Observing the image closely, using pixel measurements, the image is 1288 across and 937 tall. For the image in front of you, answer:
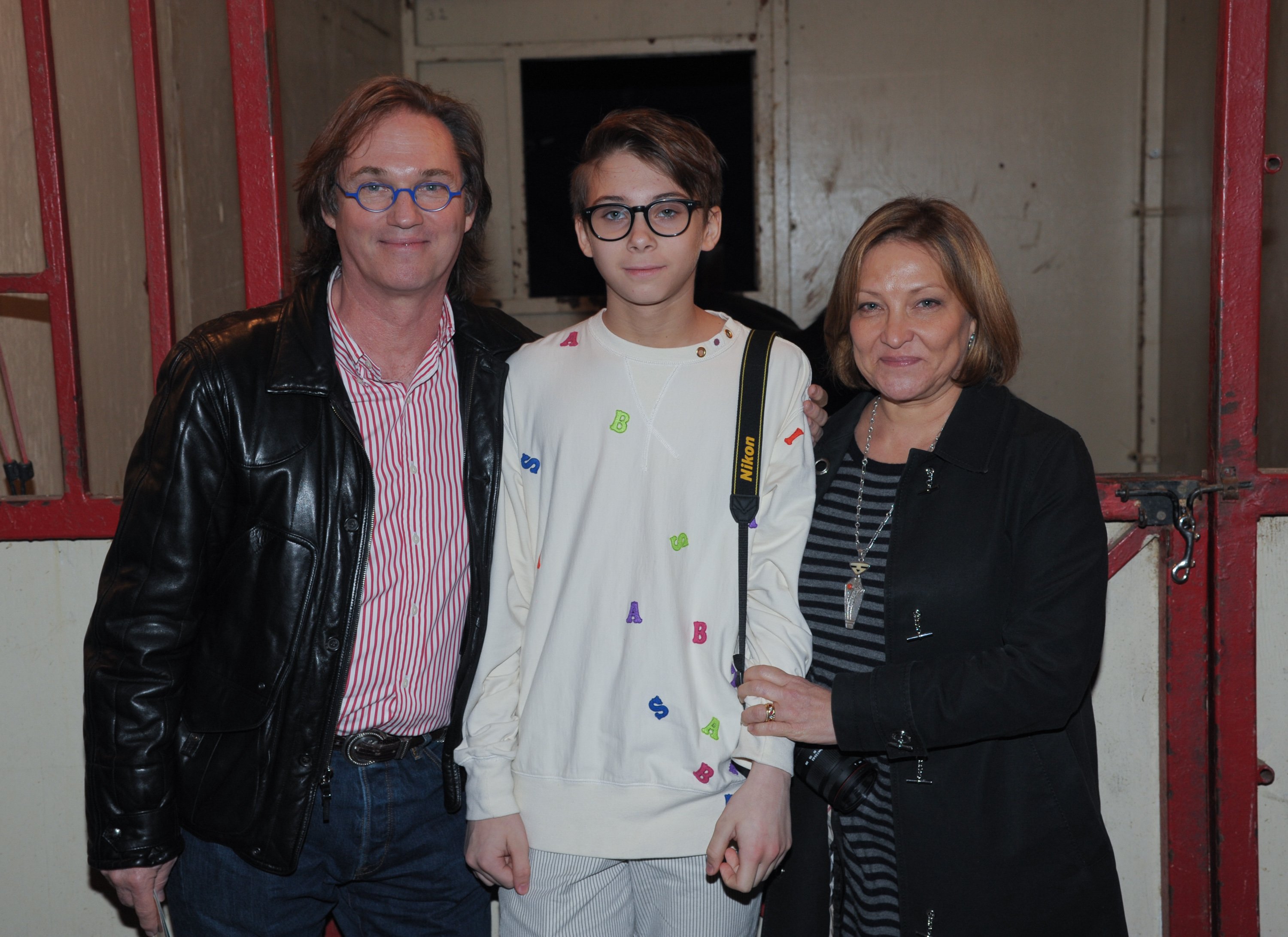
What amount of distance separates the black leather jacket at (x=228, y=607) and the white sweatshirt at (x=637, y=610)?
0.29 m

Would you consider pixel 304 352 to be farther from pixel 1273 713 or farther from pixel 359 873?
pixel 1273 713

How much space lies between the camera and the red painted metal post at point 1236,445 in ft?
7.02

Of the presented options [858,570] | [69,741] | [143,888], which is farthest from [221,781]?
[858,570]

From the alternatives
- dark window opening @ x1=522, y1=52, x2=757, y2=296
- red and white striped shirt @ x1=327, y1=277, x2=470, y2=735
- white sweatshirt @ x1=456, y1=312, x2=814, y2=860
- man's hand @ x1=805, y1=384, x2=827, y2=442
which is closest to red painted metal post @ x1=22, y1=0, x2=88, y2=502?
red and white striped shirt @ x1=327, y1=277, x2=470, y2=735

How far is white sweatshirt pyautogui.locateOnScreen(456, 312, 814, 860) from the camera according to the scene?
1.63 metres

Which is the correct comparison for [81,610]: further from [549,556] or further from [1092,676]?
[1092,676]

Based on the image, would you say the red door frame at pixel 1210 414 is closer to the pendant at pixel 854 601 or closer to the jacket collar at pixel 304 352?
the jacket collar at pixel 304 352

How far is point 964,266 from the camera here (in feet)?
5.79

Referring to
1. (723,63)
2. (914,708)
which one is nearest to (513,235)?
(723,63)

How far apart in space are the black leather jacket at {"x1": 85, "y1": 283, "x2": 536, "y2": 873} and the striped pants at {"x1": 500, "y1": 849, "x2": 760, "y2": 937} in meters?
0.42

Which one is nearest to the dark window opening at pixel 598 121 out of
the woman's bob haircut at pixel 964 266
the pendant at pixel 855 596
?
the woman's bob haircut at pixel 964 266

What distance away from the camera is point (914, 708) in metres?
1.62

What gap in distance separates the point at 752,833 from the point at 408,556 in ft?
2.45

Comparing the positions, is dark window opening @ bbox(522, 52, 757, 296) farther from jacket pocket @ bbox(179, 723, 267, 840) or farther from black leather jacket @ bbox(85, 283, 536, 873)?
jacket pocket @ bbox(179, 723, 267, 840)
